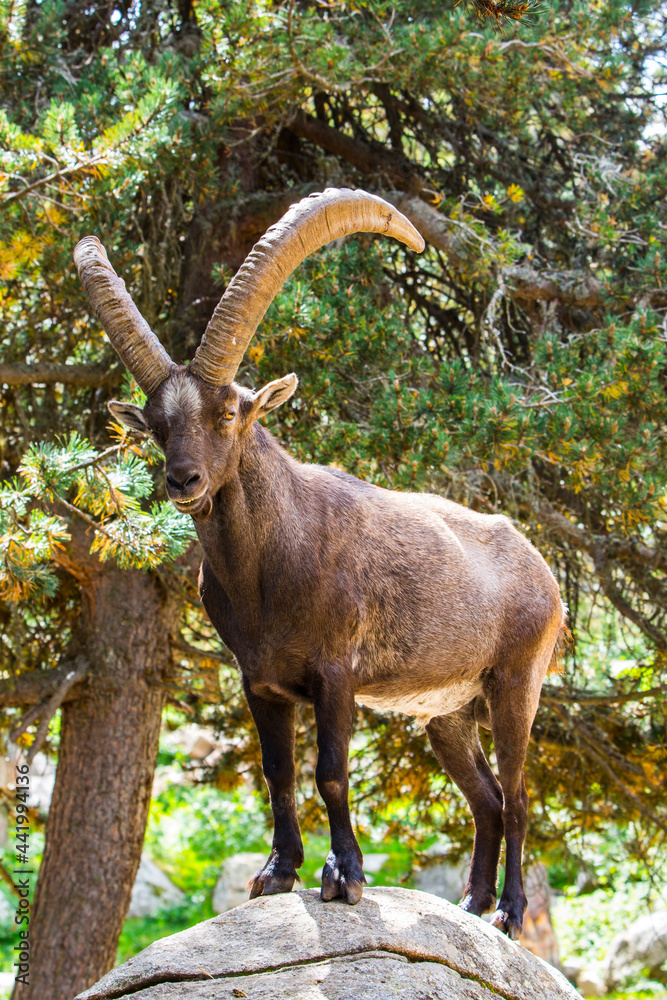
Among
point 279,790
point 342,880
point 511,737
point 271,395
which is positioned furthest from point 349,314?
point 342,880

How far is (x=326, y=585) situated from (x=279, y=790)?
1.07 m

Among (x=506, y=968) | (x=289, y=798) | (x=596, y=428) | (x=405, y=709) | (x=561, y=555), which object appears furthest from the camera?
(x=561, y=555)

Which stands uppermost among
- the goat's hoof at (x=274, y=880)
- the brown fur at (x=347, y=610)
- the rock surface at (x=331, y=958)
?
the brown fur at (x=347, y=610)

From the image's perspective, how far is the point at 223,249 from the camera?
9344 mm

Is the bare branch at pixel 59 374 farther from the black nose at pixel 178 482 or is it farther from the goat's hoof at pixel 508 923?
the goat's hoof at pixel 508 923

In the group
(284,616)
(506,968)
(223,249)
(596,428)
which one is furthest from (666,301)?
(506,968)

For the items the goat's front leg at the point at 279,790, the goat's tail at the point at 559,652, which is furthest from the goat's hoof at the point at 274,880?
the goat's tail at the point at 559,652

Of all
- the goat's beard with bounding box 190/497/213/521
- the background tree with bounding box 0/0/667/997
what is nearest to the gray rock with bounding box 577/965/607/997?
the background tree with bounding box 0/0/667/997

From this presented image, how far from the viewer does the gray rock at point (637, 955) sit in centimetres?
1447

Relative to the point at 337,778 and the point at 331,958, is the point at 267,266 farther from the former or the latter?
the point at 331,958

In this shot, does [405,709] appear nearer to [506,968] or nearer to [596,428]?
[506,968]

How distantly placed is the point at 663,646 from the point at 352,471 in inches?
122

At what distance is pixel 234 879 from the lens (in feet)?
53.6

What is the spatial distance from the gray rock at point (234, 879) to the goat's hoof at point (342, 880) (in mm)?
12292
